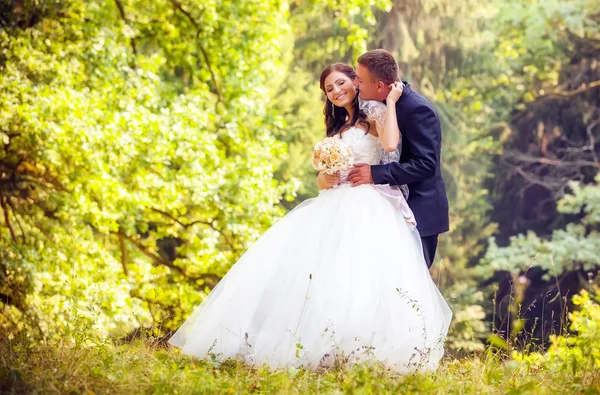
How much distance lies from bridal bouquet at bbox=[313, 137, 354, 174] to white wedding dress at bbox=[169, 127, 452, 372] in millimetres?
152

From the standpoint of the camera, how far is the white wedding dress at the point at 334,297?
3.94 meters

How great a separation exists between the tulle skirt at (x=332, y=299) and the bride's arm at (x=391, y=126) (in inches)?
12.6

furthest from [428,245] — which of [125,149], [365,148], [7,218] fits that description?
[7,218]

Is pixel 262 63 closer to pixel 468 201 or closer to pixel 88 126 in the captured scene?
pixel 88 126

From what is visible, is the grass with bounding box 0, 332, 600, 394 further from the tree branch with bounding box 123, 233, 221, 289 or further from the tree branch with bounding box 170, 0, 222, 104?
the tree branch with bounding box 123, 233, 221, 289

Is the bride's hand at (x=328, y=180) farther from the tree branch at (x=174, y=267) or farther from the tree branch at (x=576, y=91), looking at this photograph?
the tree branch at (x=576, y=91)

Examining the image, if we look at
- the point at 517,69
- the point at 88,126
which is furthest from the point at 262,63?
the point at 517,69

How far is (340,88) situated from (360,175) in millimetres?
574

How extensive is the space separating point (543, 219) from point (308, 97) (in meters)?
6.81

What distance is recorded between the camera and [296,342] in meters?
3.98

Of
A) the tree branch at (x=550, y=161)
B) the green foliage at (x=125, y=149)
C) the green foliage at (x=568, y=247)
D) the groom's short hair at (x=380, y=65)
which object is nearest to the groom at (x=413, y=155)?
the groom's short hair at (x=380, y=65)

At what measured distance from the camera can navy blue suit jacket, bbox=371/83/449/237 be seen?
14.3ft

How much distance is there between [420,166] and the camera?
4340 mm

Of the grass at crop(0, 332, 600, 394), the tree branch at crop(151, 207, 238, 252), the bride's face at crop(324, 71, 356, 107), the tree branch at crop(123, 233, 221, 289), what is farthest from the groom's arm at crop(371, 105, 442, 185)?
the tree branch at crop(123, 233, 221, 289)
